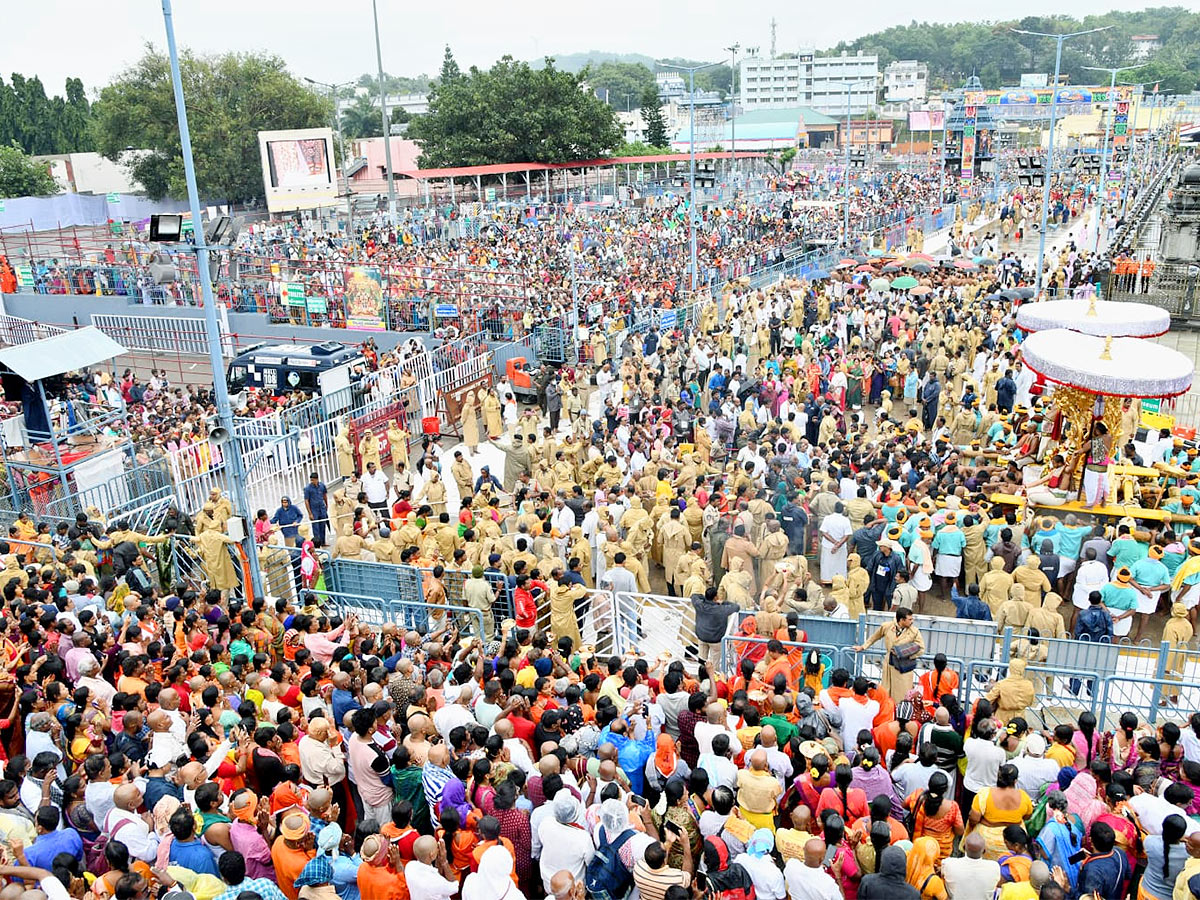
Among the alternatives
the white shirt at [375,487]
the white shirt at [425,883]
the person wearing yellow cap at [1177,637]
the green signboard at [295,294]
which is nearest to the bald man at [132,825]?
the white shirt at [425,883]

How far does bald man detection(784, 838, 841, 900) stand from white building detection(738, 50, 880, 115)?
153869 mm

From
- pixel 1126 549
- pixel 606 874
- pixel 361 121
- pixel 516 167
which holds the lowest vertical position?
pixel 1126 549

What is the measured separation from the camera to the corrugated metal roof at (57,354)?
1327cm

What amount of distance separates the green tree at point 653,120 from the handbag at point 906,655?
69700 mm

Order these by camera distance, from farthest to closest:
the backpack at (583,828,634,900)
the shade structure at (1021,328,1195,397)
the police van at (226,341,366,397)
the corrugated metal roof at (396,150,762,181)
A: the corrugated metal roof at (396,150,762,181), the police van at (226,341,366,397), the shade structure at (1021,328,1195,397), the backpack at (583,828,634,900)

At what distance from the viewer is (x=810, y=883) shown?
5191 millimetres

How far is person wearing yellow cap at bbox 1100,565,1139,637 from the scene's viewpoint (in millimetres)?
9453

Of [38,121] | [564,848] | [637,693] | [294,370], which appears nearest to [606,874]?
[564,848]

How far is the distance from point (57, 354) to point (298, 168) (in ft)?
86.4

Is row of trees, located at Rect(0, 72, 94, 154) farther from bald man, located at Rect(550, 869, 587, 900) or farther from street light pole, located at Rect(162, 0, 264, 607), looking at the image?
bald man, located at Rect(550, 869, 587, 900)

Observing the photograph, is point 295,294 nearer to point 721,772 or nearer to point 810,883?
Answer: point 721,772

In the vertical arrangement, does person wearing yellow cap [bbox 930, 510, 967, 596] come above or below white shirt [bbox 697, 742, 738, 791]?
below

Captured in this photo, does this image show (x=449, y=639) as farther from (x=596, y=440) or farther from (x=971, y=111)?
(x=971, y=111)

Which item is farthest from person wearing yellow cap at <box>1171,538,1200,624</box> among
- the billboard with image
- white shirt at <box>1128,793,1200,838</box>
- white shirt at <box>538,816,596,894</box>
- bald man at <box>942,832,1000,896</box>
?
the billboard with image
